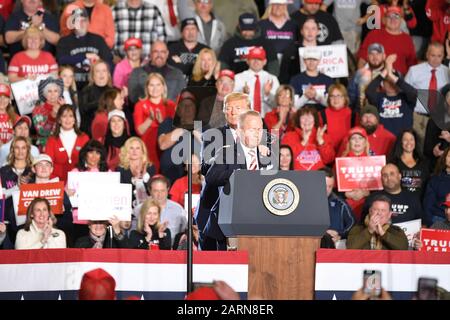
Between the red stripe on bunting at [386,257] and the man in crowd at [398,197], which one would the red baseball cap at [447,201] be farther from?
the red stripe on bunting at [386,257]

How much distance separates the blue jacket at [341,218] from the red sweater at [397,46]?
3.03m

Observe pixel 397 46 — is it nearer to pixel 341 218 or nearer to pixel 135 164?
pixel 341 218

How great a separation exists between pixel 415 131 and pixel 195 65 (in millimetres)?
2514

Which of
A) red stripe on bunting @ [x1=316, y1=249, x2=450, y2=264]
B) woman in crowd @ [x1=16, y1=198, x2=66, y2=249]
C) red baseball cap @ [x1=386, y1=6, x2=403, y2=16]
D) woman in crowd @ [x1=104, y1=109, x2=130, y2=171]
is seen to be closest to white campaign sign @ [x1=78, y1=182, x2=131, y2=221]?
woman in crowd @ [x1=16, y1=198, x2=66, y2=249]

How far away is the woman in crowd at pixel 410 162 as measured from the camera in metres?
11.6

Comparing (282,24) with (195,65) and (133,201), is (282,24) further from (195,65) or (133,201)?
(133,201)

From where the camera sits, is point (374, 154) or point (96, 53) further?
point (96, 53)

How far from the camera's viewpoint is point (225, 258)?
7.77 metres

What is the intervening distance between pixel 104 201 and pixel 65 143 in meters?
1.77

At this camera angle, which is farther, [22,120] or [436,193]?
[22,120]

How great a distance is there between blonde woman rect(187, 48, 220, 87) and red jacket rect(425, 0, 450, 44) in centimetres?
284

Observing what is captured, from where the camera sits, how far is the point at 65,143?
38.7 ft

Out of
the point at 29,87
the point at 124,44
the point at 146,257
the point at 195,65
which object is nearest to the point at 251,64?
the point at 195,65

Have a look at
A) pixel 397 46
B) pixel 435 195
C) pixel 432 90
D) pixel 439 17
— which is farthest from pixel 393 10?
pixel 435 195
